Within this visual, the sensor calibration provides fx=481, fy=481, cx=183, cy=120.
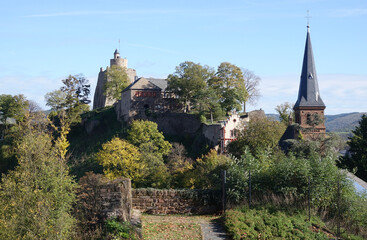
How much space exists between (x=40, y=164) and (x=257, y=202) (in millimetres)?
9185

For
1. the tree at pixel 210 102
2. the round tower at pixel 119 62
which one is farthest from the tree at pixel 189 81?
the round tower at pixel 119 62

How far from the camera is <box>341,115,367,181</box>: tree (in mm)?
39981

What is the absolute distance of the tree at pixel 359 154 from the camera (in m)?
40.0

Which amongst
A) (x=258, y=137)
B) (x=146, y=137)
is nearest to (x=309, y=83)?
(x=258, y=137)

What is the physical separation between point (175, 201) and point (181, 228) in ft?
10.5

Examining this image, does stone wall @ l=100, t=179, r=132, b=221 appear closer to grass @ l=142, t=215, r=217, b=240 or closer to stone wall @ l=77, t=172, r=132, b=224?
stone wall @ l=77, t=172, r=132, b=224

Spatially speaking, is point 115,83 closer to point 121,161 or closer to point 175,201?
point 121,161

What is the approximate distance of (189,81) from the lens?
63750mm

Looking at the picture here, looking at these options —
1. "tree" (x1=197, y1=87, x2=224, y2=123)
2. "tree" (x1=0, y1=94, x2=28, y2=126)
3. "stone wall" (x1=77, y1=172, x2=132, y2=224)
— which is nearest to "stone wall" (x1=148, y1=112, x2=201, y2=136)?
"tree" (x1=197, y1=87, x2=224, y2=123)

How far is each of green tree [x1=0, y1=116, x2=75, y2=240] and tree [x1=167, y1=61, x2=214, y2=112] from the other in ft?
150

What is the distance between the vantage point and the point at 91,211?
53.8 ft

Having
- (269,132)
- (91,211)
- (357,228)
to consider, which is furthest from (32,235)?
(269,132)

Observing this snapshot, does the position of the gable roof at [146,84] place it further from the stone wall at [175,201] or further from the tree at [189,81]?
the stone wall at [175,201]

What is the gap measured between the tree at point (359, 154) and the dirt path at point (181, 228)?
24.2 meters
